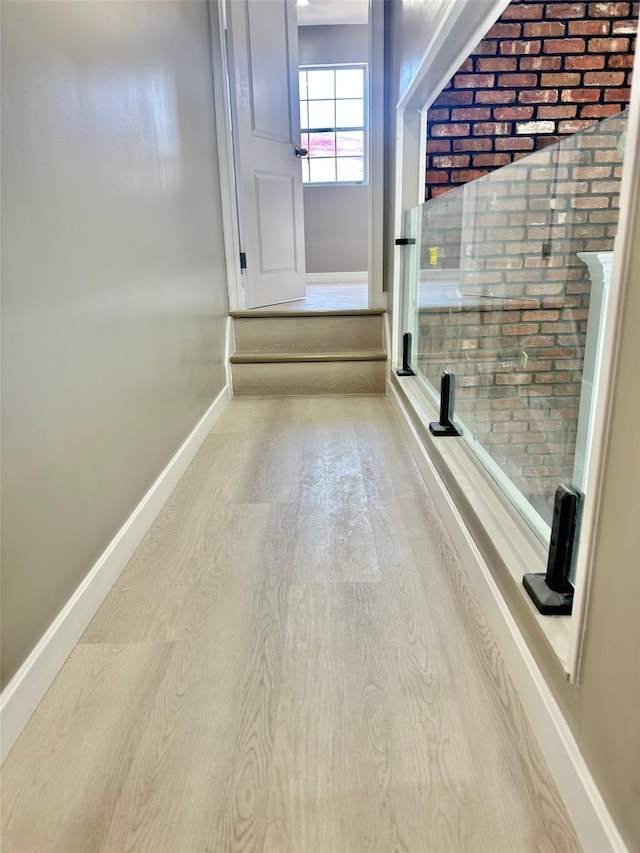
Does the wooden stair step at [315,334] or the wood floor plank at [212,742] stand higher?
the wooden stair step at [315,334]

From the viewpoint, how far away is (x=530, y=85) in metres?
2.83

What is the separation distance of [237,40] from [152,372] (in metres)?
2.35

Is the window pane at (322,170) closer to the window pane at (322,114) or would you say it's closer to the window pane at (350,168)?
the window pane at (350,168)

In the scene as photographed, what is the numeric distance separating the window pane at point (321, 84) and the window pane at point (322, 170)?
2.12ft

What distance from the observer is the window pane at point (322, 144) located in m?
5.98

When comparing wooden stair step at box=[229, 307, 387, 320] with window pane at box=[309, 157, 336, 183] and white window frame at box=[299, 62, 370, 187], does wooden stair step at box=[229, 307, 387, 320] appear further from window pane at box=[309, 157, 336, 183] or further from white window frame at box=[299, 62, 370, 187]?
window pane at box=[309, 157, 336, 183]

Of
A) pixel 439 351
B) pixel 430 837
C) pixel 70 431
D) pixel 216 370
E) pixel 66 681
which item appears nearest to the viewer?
pixel 430 837

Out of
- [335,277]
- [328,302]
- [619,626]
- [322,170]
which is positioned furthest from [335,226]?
[619,626]

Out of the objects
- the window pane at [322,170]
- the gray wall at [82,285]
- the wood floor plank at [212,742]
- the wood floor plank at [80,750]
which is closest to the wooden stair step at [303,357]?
the gray wall at [82,285]

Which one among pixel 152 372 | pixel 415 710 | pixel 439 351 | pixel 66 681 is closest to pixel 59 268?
pixel 152 372

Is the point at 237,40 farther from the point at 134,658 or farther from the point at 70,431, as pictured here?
the point at 134,658

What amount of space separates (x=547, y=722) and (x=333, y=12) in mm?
6215

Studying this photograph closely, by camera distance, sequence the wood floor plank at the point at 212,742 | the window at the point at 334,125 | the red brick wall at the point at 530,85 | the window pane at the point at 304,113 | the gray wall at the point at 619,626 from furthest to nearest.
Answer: the window pane at the point at 304,113 → the window at the point at 334,125 → the red brick wall at the point at 530,85 → the wood floor plank at the point at 212,742 → the gray wall at the point at 619,626

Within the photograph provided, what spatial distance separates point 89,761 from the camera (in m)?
0.91
